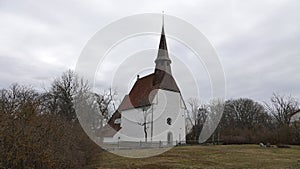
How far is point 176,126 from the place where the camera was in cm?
3966

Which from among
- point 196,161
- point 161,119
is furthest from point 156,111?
point 196,161

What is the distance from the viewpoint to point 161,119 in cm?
3850

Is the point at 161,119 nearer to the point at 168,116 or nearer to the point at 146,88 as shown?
the point at 168,116

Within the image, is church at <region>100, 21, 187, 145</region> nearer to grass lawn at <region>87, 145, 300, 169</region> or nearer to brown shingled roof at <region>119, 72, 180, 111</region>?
brown shingled roof at <region>119, 72, 180, 111</region>

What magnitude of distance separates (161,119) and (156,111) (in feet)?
4.49

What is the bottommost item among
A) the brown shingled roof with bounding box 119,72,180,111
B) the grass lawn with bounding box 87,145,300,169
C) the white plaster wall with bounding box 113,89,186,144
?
the grass lawn with bounding box 87,145,300,169

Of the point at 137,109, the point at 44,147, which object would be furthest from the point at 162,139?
the point at 44,147

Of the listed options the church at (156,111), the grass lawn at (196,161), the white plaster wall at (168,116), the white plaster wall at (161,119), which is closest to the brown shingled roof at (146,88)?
the church at (156,111)

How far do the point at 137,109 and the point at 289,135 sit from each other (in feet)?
68.3

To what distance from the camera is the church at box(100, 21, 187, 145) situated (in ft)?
126

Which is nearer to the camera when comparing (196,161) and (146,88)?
(196,161)

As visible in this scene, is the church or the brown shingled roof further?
the brown shingled roof

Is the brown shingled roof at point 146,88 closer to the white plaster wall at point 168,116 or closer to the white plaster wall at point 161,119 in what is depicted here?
the white plaster wall at point 161,119

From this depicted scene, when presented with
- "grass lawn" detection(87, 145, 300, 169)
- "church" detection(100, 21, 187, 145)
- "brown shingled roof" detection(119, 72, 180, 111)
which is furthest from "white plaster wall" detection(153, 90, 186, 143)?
"grass lawn" detection(87, 145, 300, 169)
